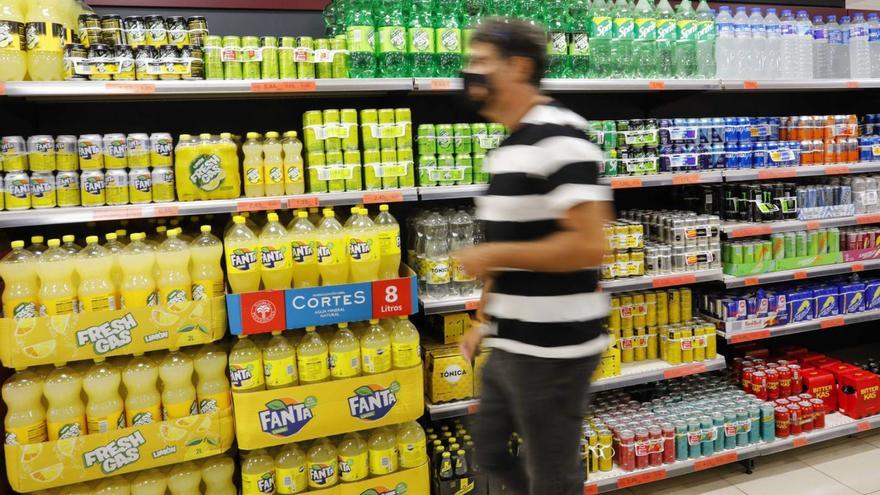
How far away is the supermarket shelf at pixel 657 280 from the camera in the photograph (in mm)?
3328

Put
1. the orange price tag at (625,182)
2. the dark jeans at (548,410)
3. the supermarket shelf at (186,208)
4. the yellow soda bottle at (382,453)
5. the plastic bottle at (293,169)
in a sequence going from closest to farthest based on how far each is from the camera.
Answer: the dark jeans at (548,410)
the supermarket shelf at (186,208)
the plastic bottle at (293,169)
the yellow soda bottle at (382,453)
the orange price tag at (625,182)

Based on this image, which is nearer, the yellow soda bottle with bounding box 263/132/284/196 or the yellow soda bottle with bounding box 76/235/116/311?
the yellow soda bottle with bounding box 76/235/116/311

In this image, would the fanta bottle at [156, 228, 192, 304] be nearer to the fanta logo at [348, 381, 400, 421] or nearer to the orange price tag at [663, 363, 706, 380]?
the fanta logo at [348, 381, 400, 421]

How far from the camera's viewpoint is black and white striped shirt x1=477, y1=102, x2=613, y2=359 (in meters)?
1.63

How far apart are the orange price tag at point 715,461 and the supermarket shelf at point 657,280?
92 cm

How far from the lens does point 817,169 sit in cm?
370

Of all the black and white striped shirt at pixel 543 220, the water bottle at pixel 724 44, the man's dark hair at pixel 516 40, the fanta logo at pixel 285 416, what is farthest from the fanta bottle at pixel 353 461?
the water bottle at pixel 724 44

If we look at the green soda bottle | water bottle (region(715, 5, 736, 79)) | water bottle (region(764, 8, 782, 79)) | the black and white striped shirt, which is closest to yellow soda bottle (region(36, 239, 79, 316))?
the green soda bottle

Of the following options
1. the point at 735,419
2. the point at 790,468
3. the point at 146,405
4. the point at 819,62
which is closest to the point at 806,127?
the point at 819,62

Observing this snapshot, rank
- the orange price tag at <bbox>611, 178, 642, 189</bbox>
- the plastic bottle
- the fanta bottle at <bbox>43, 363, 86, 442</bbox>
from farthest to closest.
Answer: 1. the orange price tag at <bbox>611, 178, 642, 189</bbox>
2. the plastic bottle
3. the fanta bottle at <bbox>43, 363, 86, 442</bbox>

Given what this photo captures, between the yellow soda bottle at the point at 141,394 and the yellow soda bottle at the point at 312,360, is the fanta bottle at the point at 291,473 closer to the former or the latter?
the yellow soda bottle at the point at 312,360

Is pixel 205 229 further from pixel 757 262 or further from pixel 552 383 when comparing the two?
pixel 757 262

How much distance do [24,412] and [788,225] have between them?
12.4 feet

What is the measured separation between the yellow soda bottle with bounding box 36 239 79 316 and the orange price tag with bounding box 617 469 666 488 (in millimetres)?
2597
